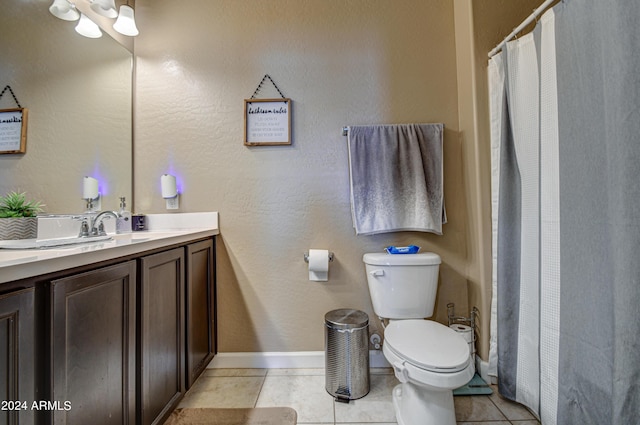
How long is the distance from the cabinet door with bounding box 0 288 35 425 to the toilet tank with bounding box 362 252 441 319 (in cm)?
131

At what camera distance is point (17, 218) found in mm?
1080

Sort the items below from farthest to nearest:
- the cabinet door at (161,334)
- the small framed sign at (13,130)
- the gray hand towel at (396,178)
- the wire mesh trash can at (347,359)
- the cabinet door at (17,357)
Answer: the gray hand towel at (396,178)
the wire mesh trash can at (347,359)
the small framed sign at (13,130)
the cabinet door at (161,334)
the cabinet door at (17,357)

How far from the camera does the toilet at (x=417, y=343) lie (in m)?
1.01

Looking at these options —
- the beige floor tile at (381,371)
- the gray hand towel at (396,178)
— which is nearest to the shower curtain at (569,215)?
the gray hand towel at (396,178)

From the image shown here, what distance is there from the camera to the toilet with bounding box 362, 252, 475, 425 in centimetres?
101

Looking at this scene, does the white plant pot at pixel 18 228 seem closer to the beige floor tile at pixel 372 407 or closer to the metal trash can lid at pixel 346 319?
the metal trash can lid at pixel 346 319

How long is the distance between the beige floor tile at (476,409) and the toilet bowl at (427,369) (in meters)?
0.18

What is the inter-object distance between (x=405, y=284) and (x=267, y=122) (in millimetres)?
1291

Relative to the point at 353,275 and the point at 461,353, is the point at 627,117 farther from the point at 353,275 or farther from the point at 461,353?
the point at 353,275

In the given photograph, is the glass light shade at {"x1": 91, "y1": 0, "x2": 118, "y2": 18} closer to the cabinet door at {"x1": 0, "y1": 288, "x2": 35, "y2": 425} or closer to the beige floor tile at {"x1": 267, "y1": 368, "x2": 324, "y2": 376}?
the cabinet door at {"x1": 0, "y1": 288, "x2": 35, "y2": 425}

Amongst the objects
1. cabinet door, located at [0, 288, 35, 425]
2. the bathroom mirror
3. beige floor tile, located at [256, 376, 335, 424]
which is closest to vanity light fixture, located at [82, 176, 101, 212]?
the bathroom mirror

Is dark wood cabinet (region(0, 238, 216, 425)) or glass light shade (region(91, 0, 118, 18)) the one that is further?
glass light shade (region(91, 0, 118, 18))

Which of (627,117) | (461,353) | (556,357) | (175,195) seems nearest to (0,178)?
(175,195)

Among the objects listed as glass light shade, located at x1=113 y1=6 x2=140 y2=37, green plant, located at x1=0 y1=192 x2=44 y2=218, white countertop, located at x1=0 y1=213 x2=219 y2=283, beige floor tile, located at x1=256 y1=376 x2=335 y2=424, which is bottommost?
beige floor tile, located at x1=256 y1=376 x2=335 y2=424
